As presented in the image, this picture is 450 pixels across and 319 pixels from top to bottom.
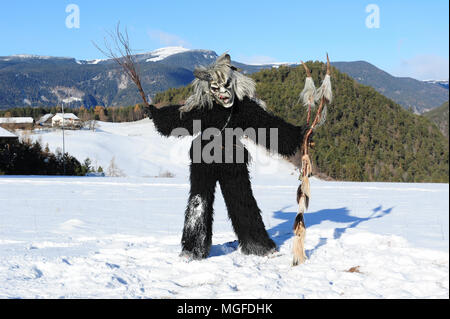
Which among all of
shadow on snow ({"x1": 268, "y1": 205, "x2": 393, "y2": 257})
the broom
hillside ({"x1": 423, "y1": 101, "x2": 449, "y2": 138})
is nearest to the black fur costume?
the broom

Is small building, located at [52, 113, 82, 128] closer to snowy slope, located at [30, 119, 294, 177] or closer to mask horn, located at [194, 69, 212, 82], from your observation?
snowy slope, located at [30, 119, 294, 177]

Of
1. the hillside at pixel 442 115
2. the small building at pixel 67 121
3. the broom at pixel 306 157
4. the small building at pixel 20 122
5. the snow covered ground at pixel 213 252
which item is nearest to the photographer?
the snow covered ground at pixel 213 252

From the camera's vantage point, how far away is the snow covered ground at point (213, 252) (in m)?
3.01

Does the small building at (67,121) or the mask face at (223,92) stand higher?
the small building at (67,121)

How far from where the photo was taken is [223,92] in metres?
3.89

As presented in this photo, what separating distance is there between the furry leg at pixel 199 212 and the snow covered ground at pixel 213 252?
179 millimetres

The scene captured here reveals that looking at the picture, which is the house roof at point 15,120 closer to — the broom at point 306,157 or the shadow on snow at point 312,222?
the shadow on snow at point 312,222

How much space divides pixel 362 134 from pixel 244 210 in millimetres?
26650

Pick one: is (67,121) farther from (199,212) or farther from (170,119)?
(199,212)

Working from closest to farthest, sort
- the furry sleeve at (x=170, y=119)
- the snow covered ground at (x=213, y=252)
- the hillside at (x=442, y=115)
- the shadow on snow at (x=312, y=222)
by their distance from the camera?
the snow covered ground at (x=213, y=252)
the furry sleeve at (x=170, y=119)
the shadow on snow at (x=312, y=222)
the hillside at (x=442, y=115)

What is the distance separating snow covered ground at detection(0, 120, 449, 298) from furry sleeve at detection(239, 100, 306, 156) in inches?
44.7

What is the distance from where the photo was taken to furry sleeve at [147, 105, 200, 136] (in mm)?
4148

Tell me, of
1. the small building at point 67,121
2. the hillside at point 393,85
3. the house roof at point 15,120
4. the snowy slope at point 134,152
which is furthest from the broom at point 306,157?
the hillside at point 393,85

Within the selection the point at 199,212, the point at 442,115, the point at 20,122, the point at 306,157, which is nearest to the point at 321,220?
the point at 306,157
